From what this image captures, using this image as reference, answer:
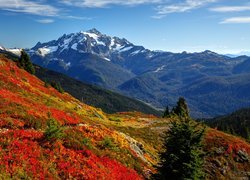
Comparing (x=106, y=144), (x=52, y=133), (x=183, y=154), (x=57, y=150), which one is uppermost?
(x=52, y=133)

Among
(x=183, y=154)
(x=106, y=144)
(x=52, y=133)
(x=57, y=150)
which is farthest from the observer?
(x=106, y=144)

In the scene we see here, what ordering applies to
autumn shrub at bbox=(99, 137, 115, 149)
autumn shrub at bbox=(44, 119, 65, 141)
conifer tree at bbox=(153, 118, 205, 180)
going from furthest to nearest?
autumn shrub at bbox=(99, 137, 115, 149) < autumn shrub at bbox=(44, 119, 65, 141) < conifer tree at bbox=(153, 118, 205, 180)

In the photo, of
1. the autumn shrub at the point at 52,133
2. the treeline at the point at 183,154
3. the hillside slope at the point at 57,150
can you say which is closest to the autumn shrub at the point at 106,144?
the hillside slope at the point at 57,150

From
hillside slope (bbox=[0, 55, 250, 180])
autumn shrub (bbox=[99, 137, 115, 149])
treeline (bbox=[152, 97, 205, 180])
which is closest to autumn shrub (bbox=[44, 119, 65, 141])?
hillside slope (bbox=[0, 55, 250, 180])

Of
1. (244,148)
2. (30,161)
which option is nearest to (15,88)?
(30,161)

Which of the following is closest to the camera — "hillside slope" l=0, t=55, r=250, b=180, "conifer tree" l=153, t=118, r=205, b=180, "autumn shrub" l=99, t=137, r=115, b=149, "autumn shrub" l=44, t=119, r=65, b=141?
"conifer tree" l=153, t=118, r=205, b=180

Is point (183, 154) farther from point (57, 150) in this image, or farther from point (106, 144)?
point (106, 144)

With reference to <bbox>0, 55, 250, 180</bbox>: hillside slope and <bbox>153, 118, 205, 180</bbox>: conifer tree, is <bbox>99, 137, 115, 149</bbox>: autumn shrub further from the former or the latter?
<bbox>153, 118, 205, 180</bbox>: conifer tree

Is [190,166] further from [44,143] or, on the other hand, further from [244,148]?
[244,148]

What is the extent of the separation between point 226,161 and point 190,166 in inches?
1216

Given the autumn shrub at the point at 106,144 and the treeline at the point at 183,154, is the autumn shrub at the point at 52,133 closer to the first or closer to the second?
the autumn shrub at the point at 106,144

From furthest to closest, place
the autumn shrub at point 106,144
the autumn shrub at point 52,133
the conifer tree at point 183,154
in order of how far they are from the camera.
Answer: the autumn shrub at point 106,144, the autumn shrub at point 52,133, the conifer tree at point 183,154

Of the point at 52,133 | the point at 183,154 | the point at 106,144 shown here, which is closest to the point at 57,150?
the point at 52,133

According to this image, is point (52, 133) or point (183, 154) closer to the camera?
point (183, 154)
